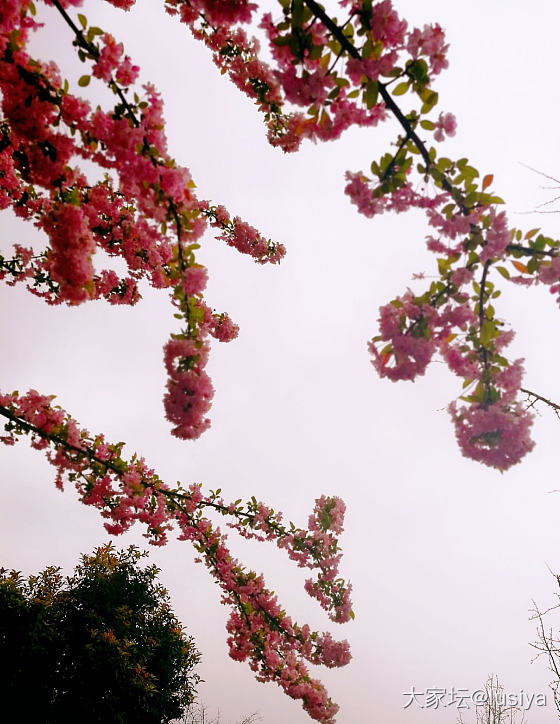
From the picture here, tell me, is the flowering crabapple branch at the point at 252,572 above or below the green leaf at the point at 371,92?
below

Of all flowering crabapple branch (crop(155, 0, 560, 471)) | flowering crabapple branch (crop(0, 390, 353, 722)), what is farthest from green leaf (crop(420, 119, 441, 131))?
flowering crabapple branch (crop(0, 390, 353, 722))

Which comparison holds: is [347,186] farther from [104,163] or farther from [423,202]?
[104,163]

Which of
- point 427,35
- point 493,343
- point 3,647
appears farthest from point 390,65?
point 3,647

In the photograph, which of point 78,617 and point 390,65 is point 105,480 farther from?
point 78,617

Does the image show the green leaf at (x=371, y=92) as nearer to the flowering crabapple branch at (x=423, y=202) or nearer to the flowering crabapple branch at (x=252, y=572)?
the flowering crabapple branch at (x=423, y=202)

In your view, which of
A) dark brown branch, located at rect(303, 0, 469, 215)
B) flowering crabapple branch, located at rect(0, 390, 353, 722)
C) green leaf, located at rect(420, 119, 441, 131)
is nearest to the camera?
dark brown branch, located at rect(303, 0, 469, 215)

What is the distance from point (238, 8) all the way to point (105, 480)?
4276 mm

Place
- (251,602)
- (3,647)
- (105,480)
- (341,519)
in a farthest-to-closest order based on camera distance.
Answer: (3,647), (341,519), (251,602), (105,480)

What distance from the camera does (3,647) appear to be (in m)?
8.26

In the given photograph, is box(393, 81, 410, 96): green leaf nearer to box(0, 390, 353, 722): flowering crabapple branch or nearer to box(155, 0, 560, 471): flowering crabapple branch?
box(155, 0, 560, 471): flowering crabapple branch

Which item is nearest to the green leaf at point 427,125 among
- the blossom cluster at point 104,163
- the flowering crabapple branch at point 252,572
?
the blossom cluster at point 104,163

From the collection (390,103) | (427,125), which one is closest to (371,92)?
(390,103)

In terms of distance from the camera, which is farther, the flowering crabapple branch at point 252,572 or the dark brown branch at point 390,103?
the flowering crabapple branch at point 252,572

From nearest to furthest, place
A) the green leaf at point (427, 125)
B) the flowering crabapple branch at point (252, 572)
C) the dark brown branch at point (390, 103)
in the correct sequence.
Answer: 1. the dark brown branch at point (390, 103)
2. the green leaf at point (427, 125)
3. the flowering crabapple branch at point (252, 572)
